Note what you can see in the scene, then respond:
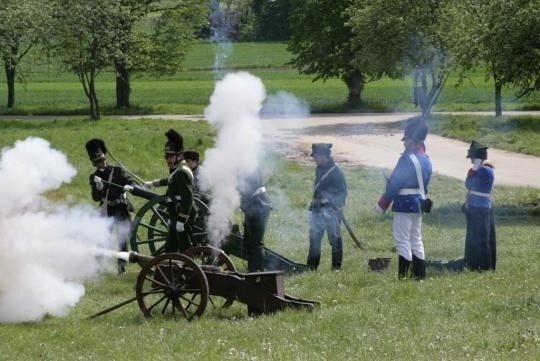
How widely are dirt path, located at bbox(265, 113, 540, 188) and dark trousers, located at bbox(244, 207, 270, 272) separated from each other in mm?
10664

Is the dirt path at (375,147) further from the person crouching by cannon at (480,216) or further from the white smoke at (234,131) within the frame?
the white smoke at (234,131)

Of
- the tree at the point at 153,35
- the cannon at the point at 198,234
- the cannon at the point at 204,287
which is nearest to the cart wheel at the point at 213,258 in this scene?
the cannon at the point at 204,287

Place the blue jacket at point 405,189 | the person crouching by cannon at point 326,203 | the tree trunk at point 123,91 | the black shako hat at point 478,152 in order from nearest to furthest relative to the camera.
A: the blue jacket at point 405,189, the black shako hat at point 478,152, the person crouching by cannon at point 326,203, the tree trunk at point 123,91

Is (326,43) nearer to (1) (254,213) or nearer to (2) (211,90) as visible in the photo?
(2) (211,90)

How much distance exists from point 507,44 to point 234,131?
323 inches

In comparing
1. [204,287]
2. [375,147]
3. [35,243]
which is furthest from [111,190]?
[375,147]

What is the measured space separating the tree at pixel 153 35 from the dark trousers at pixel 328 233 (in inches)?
689

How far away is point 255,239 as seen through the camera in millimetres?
12109

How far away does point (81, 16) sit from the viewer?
104 ft

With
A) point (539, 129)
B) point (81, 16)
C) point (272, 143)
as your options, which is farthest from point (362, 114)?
point (272, 143)

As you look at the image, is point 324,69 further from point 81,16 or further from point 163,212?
point 163,212

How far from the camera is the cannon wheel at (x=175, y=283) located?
979cm

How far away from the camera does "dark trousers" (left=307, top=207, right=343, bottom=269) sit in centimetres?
1277

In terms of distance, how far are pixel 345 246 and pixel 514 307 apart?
19.6ft
